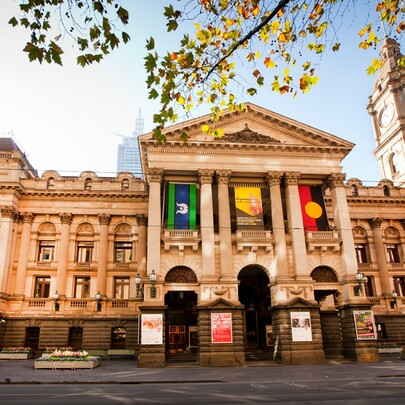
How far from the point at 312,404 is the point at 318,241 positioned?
2231 centimetres

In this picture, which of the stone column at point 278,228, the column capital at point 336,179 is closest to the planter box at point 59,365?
the stone column at point 278,228

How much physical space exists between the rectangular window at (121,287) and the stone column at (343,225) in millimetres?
20270

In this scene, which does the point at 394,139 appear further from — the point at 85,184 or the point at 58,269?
the point at 58,269

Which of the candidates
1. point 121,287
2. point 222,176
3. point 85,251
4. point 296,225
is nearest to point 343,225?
point 296,225

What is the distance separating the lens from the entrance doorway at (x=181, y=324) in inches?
1499

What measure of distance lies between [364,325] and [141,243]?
21293 millimetres

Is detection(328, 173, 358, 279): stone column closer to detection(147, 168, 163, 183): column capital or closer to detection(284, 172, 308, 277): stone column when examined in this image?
detection(284, 172, 308, 277): stone column

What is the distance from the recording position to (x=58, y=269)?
127 ft

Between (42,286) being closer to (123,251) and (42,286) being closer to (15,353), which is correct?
(15,353)

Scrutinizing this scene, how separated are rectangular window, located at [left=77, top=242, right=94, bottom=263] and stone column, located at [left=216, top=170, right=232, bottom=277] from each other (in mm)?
15310

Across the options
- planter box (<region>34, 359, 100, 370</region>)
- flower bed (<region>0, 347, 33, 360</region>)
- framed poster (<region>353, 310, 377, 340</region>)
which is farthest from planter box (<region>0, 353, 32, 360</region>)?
framed poster (<region>353, 310, 377, 340</region>)

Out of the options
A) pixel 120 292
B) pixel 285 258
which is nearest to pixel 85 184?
pixel 120 292

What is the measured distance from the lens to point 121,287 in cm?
3972

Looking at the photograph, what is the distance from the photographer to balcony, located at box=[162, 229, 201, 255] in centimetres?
3175
